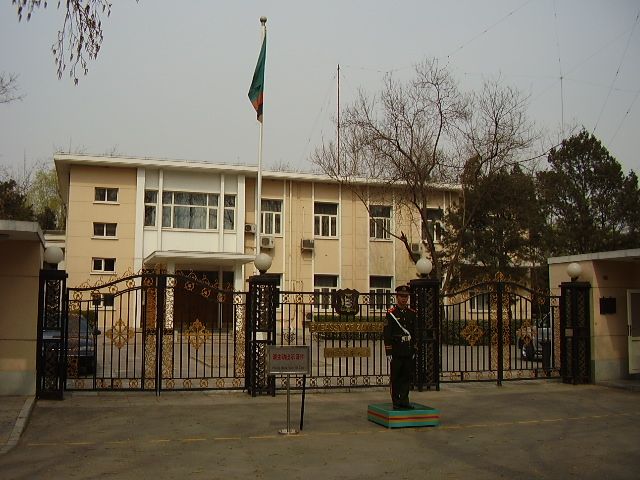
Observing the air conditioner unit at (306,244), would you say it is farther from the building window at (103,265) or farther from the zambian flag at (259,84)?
the zambian flag at (259,84)

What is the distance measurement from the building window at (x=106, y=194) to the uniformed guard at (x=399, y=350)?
77.4 ft

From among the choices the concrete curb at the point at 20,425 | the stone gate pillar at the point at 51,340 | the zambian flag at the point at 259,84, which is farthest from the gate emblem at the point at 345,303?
the zambian flag at the point at 259,84

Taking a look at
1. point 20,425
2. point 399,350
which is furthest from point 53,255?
point 399,350

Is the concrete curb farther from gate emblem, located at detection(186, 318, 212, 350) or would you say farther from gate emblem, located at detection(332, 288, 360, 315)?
gate emblem, located at detection(332, 288, 360, 315)

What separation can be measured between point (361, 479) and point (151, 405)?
547 cm

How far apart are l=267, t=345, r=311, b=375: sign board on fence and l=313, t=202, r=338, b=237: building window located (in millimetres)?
24541

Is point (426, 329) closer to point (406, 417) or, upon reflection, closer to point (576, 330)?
point (576, 330)

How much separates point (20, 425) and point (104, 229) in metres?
22.7

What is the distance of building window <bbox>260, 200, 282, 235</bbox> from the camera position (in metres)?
33.4

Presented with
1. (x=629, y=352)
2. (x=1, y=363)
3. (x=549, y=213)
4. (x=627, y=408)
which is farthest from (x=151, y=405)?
(x=549, y=213)

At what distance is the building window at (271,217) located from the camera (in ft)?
109

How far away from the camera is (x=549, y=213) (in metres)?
32.3

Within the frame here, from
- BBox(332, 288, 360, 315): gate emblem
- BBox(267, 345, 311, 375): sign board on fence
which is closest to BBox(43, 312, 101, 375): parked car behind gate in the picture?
BBox(267, 345, 311, 375): sign board on fence

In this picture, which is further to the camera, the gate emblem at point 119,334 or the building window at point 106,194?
the building window at point 106,194
